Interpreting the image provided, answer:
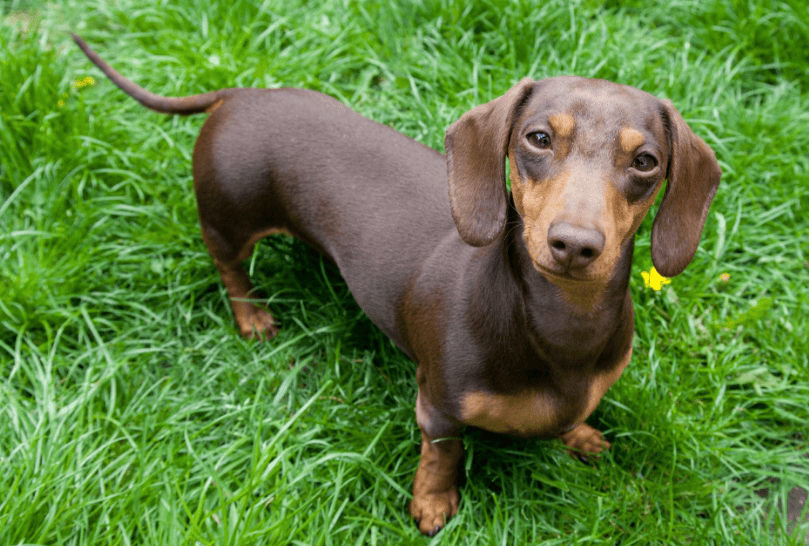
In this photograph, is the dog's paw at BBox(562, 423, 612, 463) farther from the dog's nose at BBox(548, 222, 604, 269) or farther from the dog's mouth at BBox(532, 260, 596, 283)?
the dog's nose at BBox(548, 222, 604, 269)

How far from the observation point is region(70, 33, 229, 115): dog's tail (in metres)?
3.07

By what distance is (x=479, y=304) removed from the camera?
228cm

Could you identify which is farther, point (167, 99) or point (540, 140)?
point (167, 99)

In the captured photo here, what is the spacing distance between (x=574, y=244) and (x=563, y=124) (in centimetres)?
40

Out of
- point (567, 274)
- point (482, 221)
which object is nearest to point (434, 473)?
point (482, 221)

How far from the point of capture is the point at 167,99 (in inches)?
123

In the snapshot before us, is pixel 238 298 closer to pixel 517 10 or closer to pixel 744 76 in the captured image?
pixel 517 10

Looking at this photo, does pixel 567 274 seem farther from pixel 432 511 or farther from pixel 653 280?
pixel 432 511

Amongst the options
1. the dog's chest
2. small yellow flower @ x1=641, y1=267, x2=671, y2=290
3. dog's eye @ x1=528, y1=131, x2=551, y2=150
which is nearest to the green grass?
small yellow flower @ x1=641, y1=267, x2=671, y2=290

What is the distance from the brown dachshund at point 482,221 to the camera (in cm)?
192

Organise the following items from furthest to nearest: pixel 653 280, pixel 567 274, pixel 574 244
→ pixel 653 280 → pixel 567 274 → pixel 574 244

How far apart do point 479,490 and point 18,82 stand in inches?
126

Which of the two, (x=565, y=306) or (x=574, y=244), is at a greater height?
(x=574, y=244)

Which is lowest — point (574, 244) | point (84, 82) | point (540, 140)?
point (84, 82)
